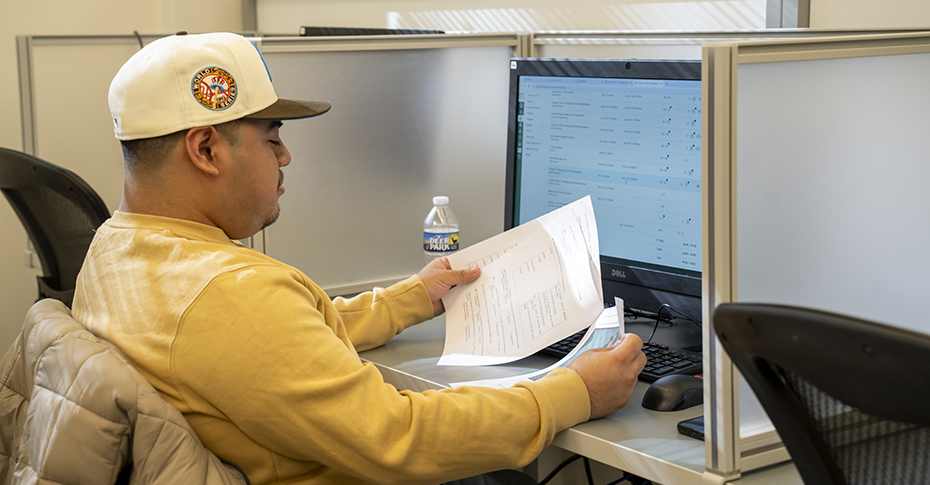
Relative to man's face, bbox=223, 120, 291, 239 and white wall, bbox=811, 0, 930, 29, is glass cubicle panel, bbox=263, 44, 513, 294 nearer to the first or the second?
man's face, bbox=223, 120, 291, 239

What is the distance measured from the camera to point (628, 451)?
0.84 metres

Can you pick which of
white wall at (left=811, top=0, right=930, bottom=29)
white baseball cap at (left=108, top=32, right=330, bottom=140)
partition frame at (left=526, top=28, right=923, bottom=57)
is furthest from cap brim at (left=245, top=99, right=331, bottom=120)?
white wall at (left=811, top=0, right=930, bottom=29)

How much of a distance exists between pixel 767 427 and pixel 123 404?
2.02ft

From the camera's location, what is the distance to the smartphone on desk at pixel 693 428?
2.81 feet

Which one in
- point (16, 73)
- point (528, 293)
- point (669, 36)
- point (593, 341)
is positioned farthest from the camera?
point (16, 73)

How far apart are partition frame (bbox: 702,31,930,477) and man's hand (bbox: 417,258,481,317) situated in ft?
1.72

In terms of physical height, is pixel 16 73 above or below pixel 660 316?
above

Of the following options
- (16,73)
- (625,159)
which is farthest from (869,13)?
(16,73)

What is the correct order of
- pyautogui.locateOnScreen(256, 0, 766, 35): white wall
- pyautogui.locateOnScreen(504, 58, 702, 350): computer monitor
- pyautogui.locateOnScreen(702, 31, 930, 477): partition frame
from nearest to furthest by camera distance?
pyautogui.locateOnScreen(702, 31, 930, 477): partition frame < pyautogui.locateOnScreen(504, 58, 702, 350): computer monitor < pyautogui.locateOnScreen(256, 0, 766, 35): white wall

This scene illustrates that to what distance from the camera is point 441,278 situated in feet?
4.09

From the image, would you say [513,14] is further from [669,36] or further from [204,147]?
[204,147]

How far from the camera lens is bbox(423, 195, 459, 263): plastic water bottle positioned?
1.49 m

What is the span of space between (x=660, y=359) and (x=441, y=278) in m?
0.36

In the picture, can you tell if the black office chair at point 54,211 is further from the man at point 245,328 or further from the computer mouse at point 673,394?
the computer mouse at point 673,394
